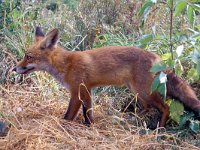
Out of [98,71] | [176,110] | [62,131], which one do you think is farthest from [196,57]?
Answer: [62,131]

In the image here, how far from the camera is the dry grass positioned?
4.35 meters

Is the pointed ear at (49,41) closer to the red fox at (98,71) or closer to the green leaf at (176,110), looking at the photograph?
the red fox at (98,71)

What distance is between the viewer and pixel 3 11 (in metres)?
7.09

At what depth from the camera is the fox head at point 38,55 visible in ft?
17.2

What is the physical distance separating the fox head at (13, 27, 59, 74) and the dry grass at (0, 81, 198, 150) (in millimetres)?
475

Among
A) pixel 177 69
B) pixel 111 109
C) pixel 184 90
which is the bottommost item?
pixel 111 109

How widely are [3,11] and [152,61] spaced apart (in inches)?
116

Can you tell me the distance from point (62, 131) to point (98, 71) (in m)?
0.90

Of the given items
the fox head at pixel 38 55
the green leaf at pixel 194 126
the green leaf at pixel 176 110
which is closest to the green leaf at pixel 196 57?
→ the green leaf at pixel 176 110

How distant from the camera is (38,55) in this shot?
17.4ft

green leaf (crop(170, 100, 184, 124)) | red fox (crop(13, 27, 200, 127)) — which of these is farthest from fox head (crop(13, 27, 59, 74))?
green leaf (crop(170, 100, 184, 124))

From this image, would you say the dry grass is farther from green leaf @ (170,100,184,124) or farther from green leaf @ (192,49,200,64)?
green leaf @ (192,49,200,64)

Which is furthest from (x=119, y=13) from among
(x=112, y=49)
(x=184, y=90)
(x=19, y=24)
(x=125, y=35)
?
(x=184, y=90)

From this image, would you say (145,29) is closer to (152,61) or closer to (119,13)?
(119,13)
